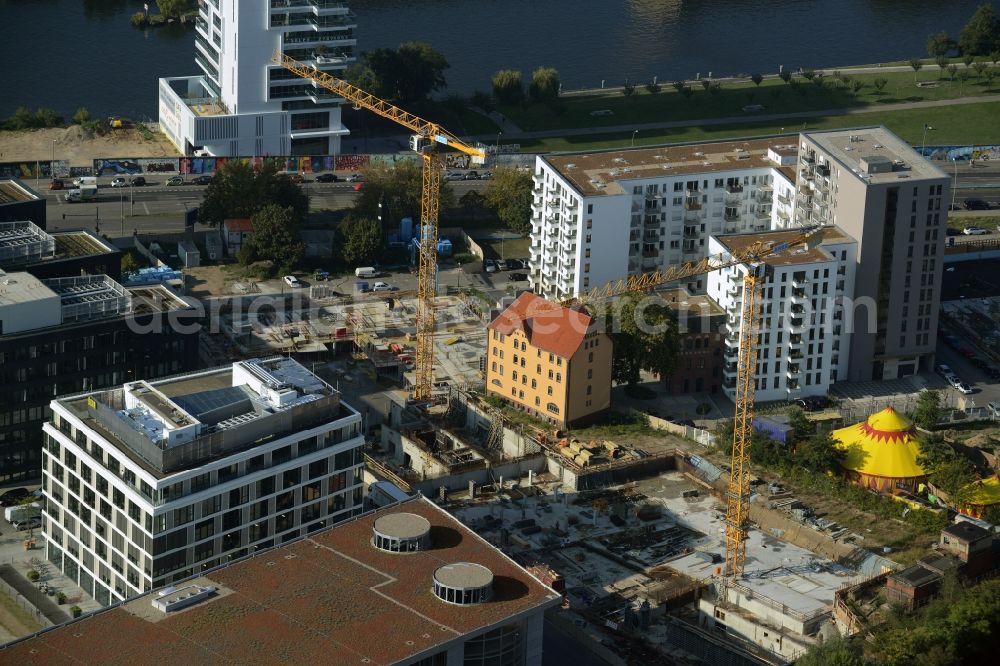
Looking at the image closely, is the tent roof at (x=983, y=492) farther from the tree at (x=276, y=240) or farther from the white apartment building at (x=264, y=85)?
the white apartment building at (x=264, y=85)

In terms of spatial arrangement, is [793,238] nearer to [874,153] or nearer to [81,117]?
[874,153]

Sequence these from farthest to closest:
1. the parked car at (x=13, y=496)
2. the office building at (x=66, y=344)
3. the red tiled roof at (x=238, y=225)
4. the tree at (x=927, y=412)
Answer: the red tiled roof at (x=238, y=225) < the tree at (x=927, y=412) < the office building at (x=66, y=344) < the parked car at (x=13, y=496)

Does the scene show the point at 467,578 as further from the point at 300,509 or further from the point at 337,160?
the point at 337,160

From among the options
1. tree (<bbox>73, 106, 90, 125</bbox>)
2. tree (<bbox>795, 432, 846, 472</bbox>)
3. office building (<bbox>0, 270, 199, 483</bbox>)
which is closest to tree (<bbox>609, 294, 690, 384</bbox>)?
tree (<bbox>795, 432, 846, 472</bbox>)

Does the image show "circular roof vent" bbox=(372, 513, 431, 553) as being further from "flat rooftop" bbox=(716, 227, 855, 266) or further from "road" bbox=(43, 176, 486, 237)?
"road" bbox=(43, 176, 486, 237)

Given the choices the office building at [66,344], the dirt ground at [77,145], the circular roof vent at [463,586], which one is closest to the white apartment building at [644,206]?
the office building at [66,344]
